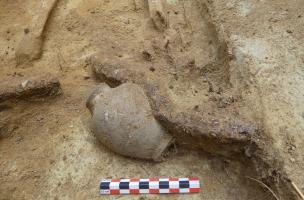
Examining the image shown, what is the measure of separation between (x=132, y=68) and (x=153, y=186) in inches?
38.0

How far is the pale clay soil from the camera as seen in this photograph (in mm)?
2822

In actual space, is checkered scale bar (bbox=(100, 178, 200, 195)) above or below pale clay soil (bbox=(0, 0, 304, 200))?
below

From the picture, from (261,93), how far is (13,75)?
7.00 feet

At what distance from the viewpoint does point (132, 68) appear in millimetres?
3199

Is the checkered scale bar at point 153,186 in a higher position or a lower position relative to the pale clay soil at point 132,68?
lower

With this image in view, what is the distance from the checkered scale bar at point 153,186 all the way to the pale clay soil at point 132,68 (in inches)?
1.9

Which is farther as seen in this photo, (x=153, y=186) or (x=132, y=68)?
(x=132, y=68)

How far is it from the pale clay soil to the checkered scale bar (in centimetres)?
5

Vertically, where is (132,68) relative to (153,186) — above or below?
above

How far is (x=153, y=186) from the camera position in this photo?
2.79 meters

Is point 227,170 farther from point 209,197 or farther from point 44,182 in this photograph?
point 44,182

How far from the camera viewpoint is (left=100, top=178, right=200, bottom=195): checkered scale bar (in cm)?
277

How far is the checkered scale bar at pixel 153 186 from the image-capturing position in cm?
277

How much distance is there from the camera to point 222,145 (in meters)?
2.73
